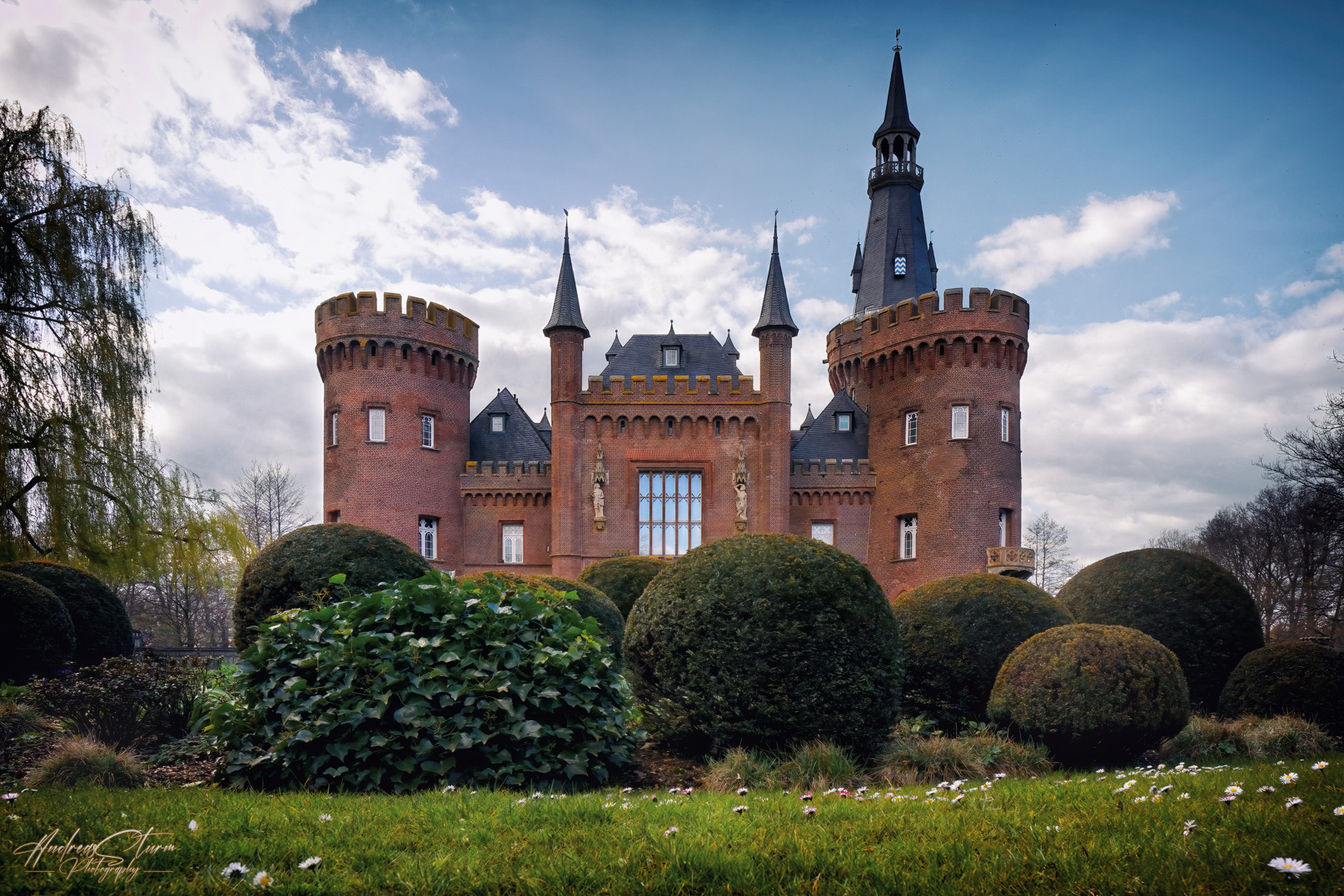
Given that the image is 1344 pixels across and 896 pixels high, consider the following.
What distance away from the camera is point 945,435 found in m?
33.9

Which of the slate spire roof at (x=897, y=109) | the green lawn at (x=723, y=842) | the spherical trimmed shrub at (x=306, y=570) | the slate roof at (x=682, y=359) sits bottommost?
the green lawn at (x=723, y=842)

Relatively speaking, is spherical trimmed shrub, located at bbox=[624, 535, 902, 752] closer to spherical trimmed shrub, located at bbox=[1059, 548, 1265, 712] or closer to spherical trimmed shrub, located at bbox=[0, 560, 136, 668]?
spherical trimmed shrub, located at bbox=[1059, 548, 1265, 712]

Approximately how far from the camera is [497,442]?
125 feet

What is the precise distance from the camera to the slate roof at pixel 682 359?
36812 millimetres

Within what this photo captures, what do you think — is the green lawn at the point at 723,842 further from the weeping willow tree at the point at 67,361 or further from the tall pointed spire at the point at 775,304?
the tall pointed spire at the point at 775,304

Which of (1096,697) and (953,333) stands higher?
(953,333)

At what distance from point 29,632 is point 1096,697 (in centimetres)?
1685

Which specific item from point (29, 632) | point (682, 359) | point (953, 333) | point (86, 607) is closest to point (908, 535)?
point (953, 333)

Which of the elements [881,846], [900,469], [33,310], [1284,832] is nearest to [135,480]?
[33,310]

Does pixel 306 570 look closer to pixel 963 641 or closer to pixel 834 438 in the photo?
pixel 963 641

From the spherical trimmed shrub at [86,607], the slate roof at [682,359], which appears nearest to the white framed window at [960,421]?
the slate roof at [682,359]

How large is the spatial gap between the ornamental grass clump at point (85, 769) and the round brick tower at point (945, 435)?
2933 centimetres

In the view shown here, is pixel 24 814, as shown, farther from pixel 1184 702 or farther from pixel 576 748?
pixel 1184 702

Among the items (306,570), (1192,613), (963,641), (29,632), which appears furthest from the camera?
(29,632)
